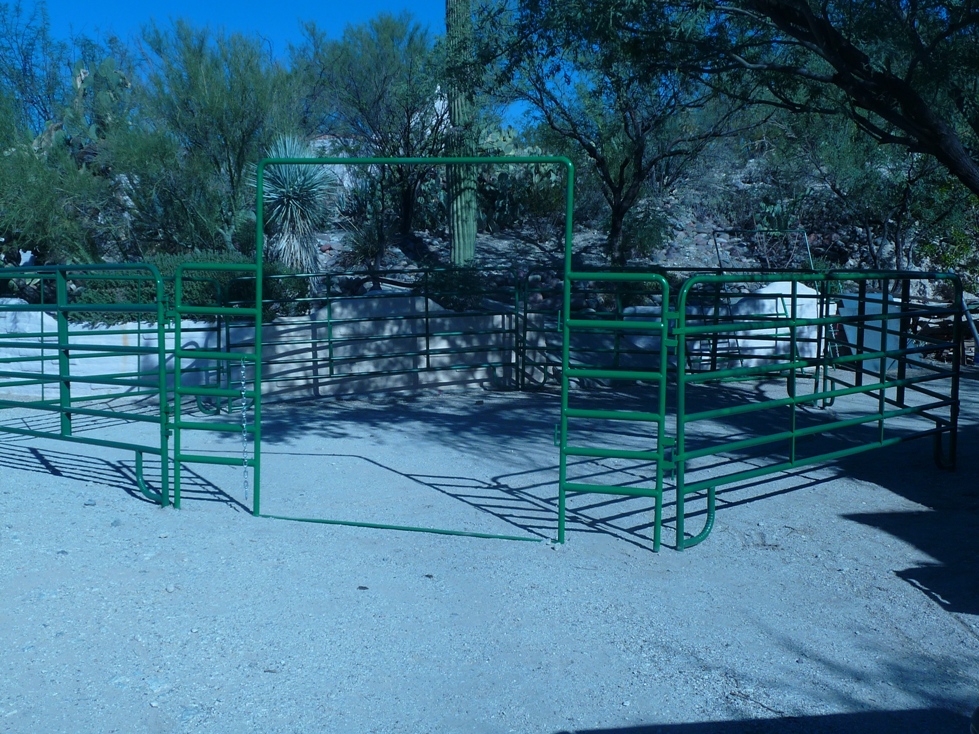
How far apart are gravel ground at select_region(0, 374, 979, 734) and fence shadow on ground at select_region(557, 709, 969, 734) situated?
0.01 metres

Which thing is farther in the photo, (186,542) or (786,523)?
(786,523)

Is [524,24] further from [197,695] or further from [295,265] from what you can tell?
[197,695]

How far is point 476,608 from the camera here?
5.04 m

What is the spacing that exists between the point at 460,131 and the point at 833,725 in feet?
44.4

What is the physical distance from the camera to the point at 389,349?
40.2ft

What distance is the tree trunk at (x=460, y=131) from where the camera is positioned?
47.9 feet

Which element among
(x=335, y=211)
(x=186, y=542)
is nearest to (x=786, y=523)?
(x=186, y=542)

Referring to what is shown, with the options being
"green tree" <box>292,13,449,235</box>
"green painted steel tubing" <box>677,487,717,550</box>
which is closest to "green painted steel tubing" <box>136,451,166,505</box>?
"green painted steel tubing" <box>677,487,717,550</box>

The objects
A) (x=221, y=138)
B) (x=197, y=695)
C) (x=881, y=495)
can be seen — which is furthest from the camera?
(x=221, y=138)

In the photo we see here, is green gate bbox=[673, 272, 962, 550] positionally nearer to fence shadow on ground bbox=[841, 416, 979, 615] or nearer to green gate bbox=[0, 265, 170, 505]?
fence shadow on ground bbox=[841, 416, 979, 615]

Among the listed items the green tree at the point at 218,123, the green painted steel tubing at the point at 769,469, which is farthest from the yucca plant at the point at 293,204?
the green painted steel tubing at the point at 769,469

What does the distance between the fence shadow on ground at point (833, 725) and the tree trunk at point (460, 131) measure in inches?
456

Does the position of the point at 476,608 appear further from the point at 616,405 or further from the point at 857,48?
the point at 857,48

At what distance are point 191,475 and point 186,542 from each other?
73.9 inches
